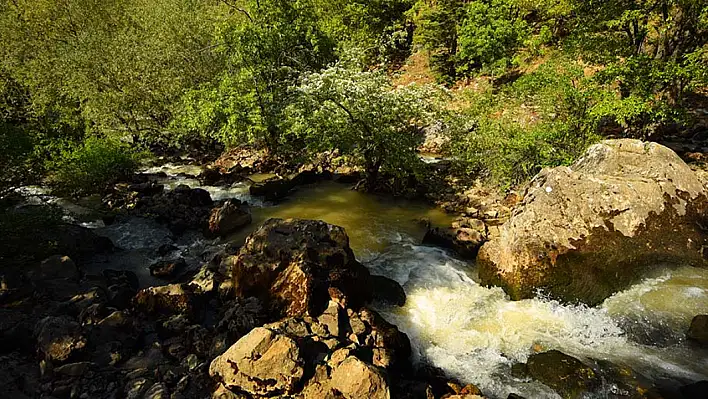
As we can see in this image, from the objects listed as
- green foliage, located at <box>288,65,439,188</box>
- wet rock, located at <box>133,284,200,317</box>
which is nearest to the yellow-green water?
wet rock, located at <box>133,284,200,317</box>

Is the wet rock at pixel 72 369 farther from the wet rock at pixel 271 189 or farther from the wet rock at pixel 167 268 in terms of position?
the wet rock at pixel 271 189

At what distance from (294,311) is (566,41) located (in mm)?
18427

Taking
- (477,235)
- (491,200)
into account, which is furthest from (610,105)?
(477,235)

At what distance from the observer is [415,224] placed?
1630cm

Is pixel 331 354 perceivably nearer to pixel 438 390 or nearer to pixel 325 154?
pixel 438 390

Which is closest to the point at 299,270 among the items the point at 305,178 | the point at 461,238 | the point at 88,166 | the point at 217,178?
the point at 461,238

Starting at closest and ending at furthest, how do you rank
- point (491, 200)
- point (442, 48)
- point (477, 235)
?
point (477, 235) → point (491, 200) → point (442, 48)

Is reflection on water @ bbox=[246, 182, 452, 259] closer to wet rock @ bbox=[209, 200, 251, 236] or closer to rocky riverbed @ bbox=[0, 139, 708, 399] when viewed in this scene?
rocky riverbed @ bbox=[0, 139, 708, 399]

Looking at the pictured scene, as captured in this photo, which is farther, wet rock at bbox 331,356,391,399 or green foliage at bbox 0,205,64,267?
green foliage at bbox 0,205,64,267

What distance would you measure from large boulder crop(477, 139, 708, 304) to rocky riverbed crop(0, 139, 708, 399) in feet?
0.45

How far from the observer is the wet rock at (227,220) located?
623 inches

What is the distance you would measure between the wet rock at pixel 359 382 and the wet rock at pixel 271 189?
1306 cm

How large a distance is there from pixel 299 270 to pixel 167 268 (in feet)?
19.6

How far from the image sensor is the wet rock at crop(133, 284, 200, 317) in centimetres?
1071
